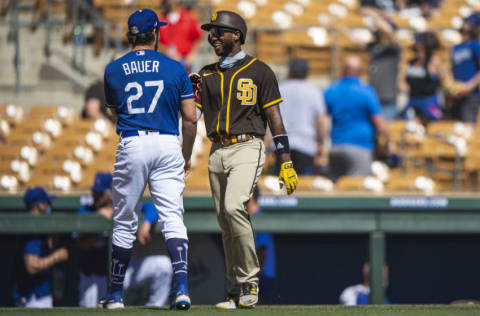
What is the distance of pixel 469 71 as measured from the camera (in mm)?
10992

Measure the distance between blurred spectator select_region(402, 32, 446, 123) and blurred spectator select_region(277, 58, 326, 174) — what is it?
2.09m

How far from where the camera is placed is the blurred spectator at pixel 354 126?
9.24 m

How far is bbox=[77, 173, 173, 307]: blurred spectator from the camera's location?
7.52 meters

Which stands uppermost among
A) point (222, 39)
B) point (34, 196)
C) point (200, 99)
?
point (222, 39)

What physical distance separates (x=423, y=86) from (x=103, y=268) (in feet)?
16.3

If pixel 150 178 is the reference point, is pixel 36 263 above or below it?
below

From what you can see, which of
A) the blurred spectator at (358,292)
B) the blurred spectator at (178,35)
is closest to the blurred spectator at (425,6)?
the blurred spectator at (178,35)

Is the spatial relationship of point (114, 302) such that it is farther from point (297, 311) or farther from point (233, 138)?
point (233, 138)

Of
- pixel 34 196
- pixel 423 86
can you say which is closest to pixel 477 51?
pixel 423 86

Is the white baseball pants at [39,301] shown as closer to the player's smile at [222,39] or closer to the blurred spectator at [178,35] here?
the player's smile at [222,39]

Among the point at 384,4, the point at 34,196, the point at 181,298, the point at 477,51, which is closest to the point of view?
the point at 181,298

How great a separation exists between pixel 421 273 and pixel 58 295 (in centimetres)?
335

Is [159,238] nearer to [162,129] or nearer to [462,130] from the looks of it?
[162,129]

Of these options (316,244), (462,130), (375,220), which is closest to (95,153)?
(316,244)
